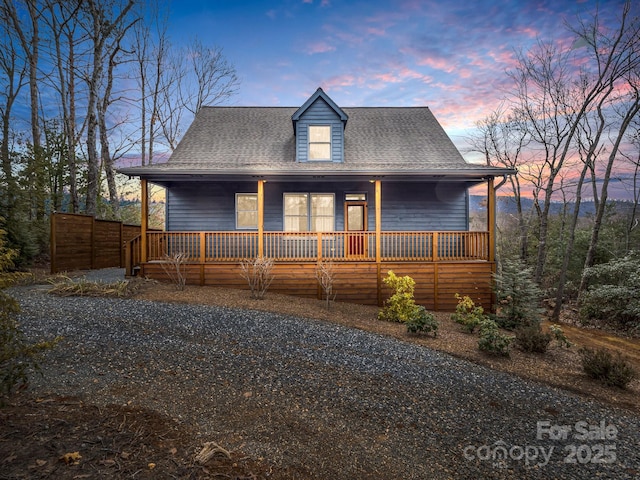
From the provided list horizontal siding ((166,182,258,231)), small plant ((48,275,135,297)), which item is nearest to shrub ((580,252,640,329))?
horizontal siding ((166,182,258,231))

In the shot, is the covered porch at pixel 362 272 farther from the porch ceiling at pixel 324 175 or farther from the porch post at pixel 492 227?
the porch ceiling at pixel 324 175

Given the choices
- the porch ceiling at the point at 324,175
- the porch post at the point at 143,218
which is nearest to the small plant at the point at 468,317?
the porch ceiling at the point at 324,175

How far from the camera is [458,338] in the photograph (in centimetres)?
682

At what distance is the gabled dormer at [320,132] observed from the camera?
1230cm

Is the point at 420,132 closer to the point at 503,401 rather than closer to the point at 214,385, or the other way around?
the point at 503,401

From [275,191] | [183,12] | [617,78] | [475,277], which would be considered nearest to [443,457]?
[475,277]

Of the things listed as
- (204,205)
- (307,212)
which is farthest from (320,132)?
(204,205)

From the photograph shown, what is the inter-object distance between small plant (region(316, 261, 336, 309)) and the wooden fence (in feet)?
26.8

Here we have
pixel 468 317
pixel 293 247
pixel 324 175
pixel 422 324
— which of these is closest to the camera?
pixel 422 324

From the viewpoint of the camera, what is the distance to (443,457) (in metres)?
3.08

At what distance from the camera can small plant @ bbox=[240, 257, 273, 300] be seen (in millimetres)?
8883

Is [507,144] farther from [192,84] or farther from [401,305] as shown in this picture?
[192,84]

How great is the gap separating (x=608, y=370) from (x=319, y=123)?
10.7 m

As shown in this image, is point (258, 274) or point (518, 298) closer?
point (518, 298)
